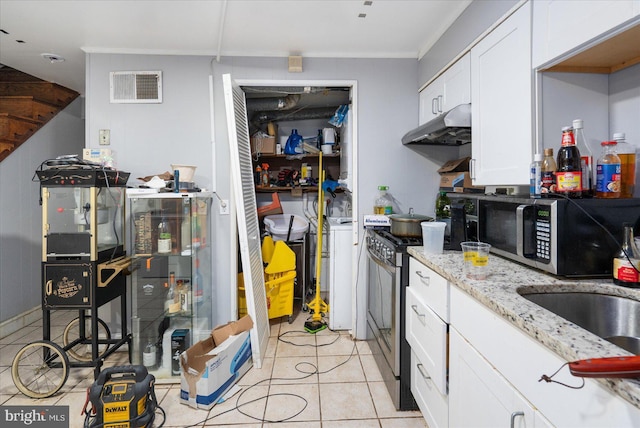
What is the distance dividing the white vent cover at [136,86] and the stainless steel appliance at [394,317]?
213 cm

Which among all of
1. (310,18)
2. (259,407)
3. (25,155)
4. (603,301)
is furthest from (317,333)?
(25,155)

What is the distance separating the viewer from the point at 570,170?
1.26 meters

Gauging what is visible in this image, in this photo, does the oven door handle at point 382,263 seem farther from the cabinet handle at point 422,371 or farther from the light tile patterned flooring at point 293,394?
the light tile patterned flooring at point 293,394

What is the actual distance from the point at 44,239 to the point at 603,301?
284cm

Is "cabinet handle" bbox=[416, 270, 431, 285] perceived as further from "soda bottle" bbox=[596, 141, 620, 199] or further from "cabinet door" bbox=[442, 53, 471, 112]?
"cabinet door" bbox=[442, 53, 471, 112]

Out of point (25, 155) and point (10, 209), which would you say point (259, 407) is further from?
point (25, 155)

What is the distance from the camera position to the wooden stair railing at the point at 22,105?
306cm

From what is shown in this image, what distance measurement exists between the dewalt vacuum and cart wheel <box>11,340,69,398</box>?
0.51 metres

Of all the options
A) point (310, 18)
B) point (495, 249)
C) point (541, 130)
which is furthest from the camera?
point (310, 18)

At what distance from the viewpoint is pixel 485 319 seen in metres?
1.12

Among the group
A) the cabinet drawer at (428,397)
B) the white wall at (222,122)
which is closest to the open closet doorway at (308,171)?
the white wall at (222,122)

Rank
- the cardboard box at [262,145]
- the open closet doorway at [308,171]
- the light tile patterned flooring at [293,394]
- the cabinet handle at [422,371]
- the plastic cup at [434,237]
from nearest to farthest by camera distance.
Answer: the cabinet handle at [422,371] < the plastic cup at [434,237] < the light tile patterned flooring at [293,394] < the open closet doorway at [308,171] < the cardboard box at [262,145]

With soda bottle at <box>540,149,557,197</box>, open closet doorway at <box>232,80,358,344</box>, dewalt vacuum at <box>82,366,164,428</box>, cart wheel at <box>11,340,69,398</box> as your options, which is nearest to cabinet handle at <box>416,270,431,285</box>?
soda bottle at <box>540,149,557,197</box>

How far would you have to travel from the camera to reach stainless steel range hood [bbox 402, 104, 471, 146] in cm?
195
